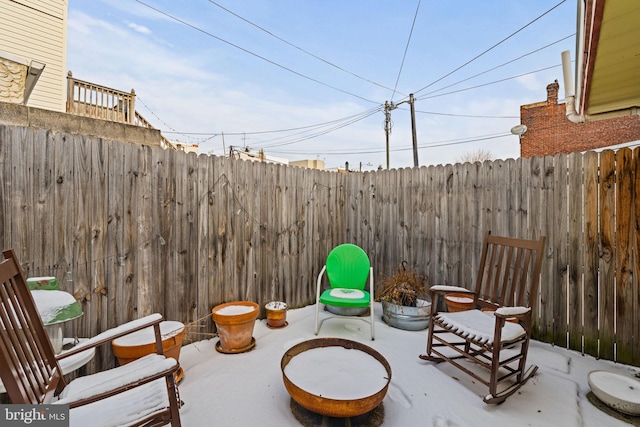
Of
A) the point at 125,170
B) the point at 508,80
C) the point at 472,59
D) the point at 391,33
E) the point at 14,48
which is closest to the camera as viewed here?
the point at 125,170

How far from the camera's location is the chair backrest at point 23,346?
102cm

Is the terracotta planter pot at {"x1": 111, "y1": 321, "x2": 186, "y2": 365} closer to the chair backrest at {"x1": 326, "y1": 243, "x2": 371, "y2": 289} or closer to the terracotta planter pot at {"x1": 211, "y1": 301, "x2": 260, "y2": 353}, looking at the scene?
the terracotta planter pot at {"x1": 211, "y1": 301, "x2": 260, "y2": 353}

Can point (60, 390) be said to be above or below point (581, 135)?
below

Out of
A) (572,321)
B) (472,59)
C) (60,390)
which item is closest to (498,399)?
(572,321)

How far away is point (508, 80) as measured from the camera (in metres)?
8.12

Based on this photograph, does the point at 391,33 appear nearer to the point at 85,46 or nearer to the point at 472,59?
the point at 472,59

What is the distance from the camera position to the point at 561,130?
31.2 feet

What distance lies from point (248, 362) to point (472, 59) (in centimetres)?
811

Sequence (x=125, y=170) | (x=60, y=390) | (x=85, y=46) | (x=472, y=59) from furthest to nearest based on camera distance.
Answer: (x=472, y=59), (x=85, y=46), (x=125, y=170), (x=60, y=390)

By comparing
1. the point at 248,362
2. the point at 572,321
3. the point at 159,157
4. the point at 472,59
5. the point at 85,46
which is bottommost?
the point at 248,362

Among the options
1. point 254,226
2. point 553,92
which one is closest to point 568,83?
point 254,226

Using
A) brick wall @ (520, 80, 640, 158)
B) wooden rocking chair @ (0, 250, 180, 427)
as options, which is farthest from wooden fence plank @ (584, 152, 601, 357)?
brick wall @ (520, 80, 640, 158)

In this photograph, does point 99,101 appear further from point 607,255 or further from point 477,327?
point 607,255

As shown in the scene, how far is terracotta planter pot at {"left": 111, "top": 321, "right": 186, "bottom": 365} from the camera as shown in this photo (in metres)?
1.86
